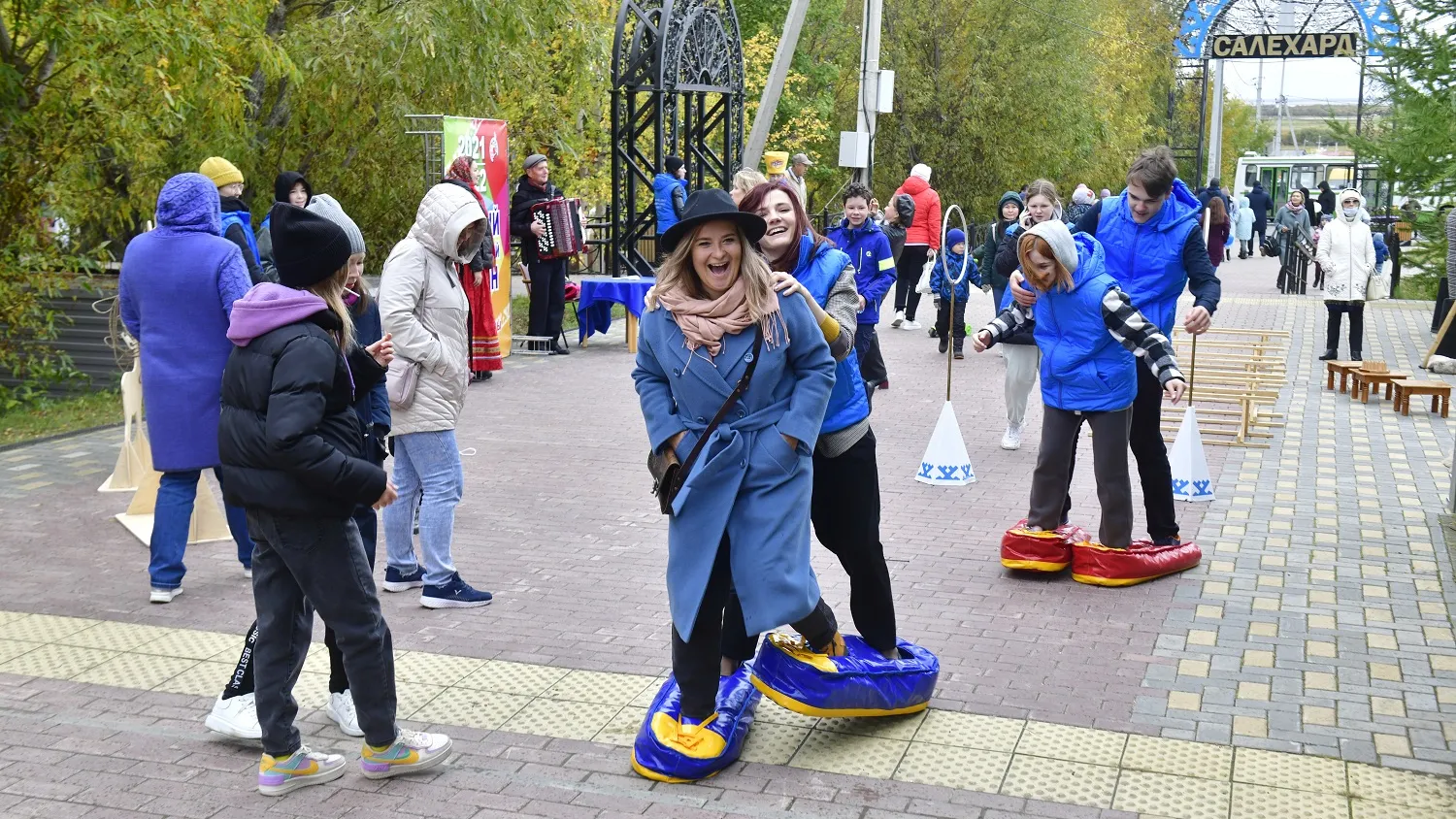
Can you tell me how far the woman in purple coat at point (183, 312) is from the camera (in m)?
6.10

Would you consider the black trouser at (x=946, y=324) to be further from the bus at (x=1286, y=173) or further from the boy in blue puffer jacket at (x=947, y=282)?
the bus at (x=1286, y=173)

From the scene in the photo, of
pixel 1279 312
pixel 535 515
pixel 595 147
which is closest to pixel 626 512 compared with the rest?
pixel 535 515

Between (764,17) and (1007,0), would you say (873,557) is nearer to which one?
(1007,0)

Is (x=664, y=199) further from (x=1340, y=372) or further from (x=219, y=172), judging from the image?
(x=219, y=172)

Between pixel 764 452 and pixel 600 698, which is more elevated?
pixel 764 452

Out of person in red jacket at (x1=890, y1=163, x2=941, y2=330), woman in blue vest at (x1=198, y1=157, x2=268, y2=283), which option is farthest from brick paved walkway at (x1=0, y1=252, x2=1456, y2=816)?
person in red jacket at (x1=890, y1=163, x2=941, y2=330)

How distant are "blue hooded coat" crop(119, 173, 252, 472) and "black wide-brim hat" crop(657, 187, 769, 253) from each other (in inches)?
99.5

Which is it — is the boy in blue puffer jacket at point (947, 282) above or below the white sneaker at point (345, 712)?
above

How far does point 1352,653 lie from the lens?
5.67m

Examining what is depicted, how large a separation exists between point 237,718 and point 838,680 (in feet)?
6.36

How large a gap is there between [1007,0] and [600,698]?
32.8 meters

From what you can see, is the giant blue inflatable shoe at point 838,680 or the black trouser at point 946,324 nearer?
the giant blue inflatable shoe at point 838,680

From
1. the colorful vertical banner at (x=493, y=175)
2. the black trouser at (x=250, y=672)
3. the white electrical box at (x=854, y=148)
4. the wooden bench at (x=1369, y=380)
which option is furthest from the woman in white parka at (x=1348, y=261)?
the black trouser at (x=250, y=672)

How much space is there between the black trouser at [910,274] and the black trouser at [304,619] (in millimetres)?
13341
